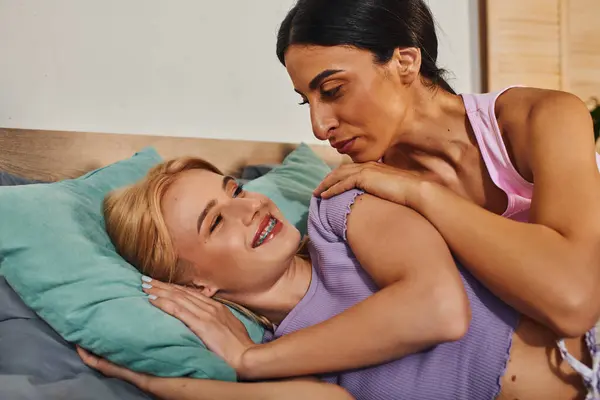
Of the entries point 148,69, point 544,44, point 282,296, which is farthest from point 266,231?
point 544,44

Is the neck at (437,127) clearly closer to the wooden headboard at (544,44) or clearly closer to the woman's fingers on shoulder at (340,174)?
the woman's fingers on shoulder at (340,174)

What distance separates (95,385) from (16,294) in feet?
0.84

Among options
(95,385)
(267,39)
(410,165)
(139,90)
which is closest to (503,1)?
(267,39)

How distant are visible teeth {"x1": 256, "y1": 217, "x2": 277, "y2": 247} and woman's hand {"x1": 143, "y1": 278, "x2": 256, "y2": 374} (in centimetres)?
14

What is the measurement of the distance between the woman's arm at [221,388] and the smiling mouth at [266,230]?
0.86 ft

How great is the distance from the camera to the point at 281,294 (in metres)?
1.16

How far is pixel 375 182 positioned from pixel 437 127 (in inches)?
12.1

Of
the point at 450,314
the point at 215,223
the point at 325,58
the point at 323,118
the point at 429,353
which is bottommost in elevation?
the point at 429,353

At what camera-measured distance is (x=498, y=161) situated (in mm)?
1203

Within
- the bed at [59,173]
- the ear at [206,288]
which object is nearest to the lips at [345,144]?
the ear at [206,288]

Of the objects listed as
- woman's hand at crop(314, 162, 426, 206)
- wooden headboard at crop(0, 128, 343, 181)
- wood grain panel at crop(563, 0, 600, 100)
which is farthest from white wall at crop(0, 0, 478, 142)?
wood grain panel at crop(563, 0, 600, 100)

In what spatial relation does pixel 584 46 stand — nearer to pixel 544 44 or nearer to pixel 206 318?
pixel 544 44

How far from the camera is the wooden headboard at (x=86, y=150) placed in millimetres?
1473

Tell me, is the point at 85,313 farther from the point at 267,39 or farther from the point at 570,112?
the point at 267,39
